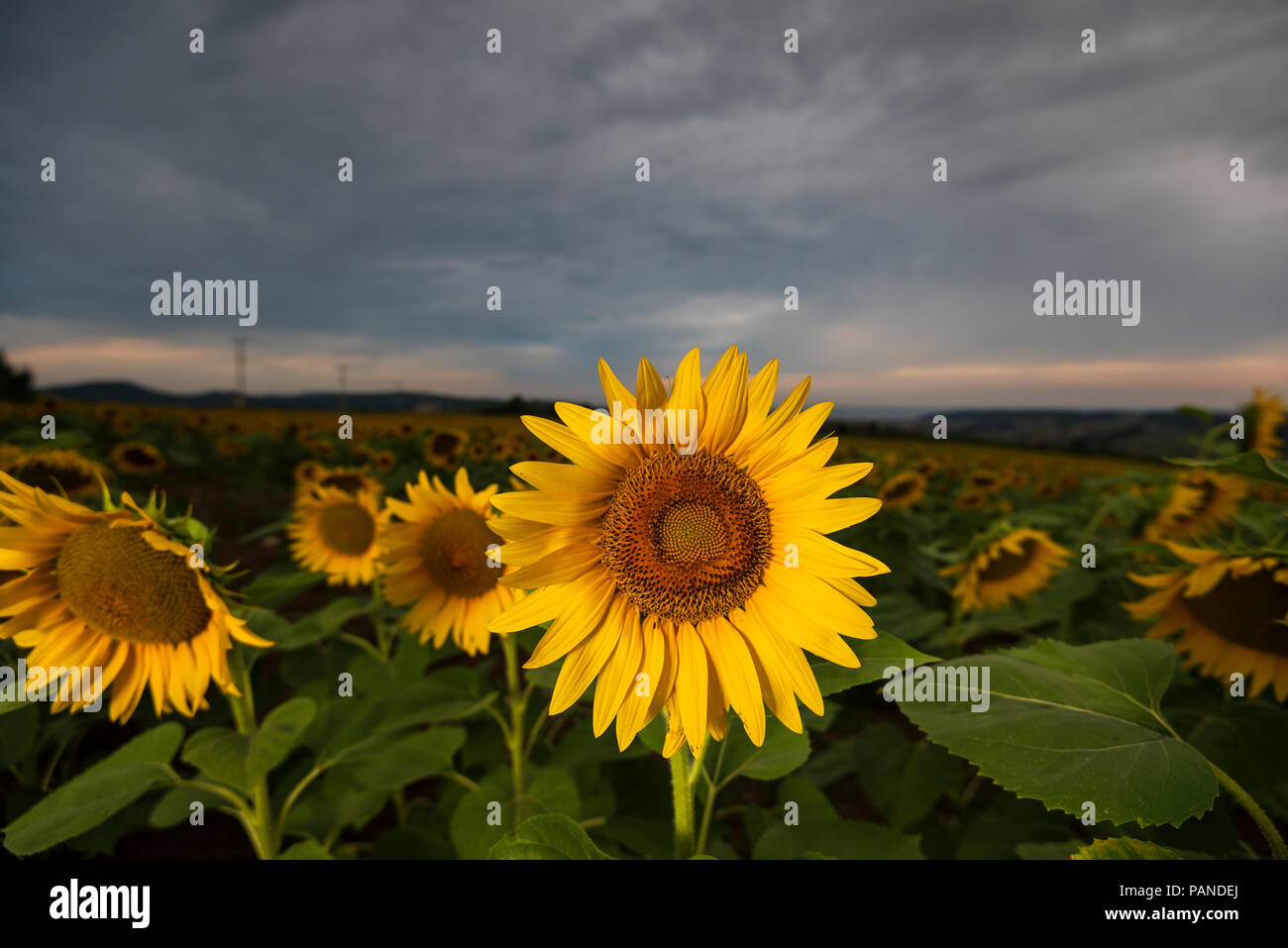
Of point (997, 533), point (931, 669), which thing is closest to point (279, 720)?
point (931, 669)

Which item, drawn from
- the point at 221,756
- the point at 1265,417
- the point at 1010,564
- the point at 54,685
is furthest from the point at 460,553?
the point at 1265,417

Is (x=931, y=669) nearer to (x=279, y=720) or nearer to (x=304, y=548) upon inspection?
(x=279, y=720)

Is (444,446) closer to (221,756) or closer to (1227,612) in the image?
(221,756)

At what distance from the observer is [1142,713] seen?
1.67 m

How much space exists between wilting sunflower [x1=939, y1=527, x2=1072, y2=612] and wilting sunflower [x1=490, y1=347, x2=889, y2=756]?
10.0ft

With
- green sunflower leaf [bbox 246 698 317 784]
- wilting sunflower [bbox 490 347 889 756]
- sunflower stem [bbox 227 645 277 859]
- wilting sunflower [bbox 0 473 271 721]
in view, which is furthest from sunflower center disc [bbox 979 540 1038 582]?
wilting sunflower [bbox 0 473 271 721]

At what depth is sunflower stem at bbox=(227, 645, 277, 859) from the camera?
7.06ft

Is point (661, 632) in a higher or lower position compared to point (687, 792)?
higher

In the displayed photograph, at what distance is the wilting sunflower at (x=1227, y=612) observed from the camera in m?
2.25

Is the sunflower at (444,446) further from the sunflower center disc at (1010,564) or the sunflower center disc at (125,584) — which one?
the sunflower center disc at (1010,564)

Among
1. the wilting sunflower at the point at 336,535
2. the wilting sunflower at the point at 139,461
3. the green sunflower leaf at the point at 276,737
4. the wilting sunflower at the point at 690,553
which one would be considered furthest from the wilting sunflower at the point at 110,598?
the wilting sunflower at the point at 139,461

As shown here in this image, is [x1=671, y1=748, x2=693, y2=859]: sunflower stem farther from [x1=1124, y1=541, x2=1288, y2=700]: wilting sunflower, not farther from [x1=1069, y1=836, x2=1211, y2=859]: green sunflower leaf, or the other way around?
[x1=1124, y1=541, x2=1288, y2=700]: wilting sunflower

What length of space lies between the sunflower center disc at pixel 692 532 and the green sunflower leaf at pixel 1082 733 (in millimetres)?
655
